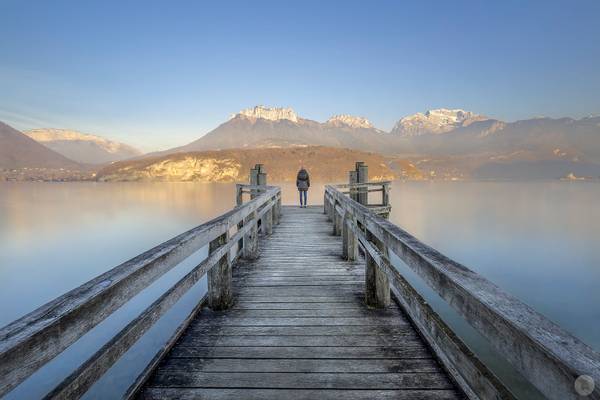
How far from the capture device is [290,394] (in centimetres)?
253

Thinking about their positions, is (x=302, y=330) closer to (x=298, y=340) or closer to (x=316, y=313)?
(x=298, y=340)

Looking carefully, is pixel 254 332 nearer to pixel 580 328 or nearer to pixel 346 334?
pixel 346 334

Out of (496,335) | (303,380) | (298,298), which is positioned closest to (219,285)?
(298,298)

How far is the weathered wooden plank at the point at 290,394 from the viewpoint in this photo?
8.15 feet

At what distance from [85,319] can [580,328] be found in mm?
11376

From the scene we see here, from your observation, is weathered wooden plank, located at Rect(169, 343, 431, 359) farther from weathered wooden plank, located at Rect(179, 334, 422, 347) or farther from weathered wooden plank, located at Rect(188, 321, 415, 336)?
weathered wooden plank, located at Rect(188, 321, 415, 336)

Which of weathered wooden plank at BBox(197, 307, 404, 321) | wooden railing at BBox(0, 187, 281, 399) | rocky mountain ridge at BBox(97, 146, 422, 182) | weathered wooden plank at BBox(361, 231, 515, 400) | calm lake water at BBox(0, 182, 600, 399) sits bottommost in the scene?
calm lake water at BBox(0, 182, 600, 399)

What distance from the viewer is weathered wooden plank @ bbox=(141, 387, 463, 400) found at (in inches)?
97.8

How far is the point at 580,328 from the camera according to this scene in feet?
29.0

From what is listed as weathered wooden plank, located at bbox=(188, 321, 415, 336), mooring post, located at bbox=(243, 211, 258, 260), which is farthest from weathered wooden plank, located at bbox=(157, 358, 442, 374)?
mooring post, located at bbox=(243, 211, 258, 260)

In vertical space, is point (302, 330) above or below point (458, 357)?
below

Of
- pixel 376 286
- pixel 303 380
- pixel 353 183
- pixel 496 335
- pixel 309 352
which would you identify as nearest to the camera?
pixel 496 335

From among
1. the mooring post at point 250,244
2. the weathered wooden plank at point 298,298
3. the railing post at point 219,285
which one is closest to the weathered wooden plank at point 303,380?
the railing post at point 219,285

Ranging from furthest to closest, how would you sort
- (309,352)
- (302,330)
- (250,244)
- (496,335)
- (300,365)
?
(250,244) → (302,330) → (309,352) → (300,365) → (496,335)
